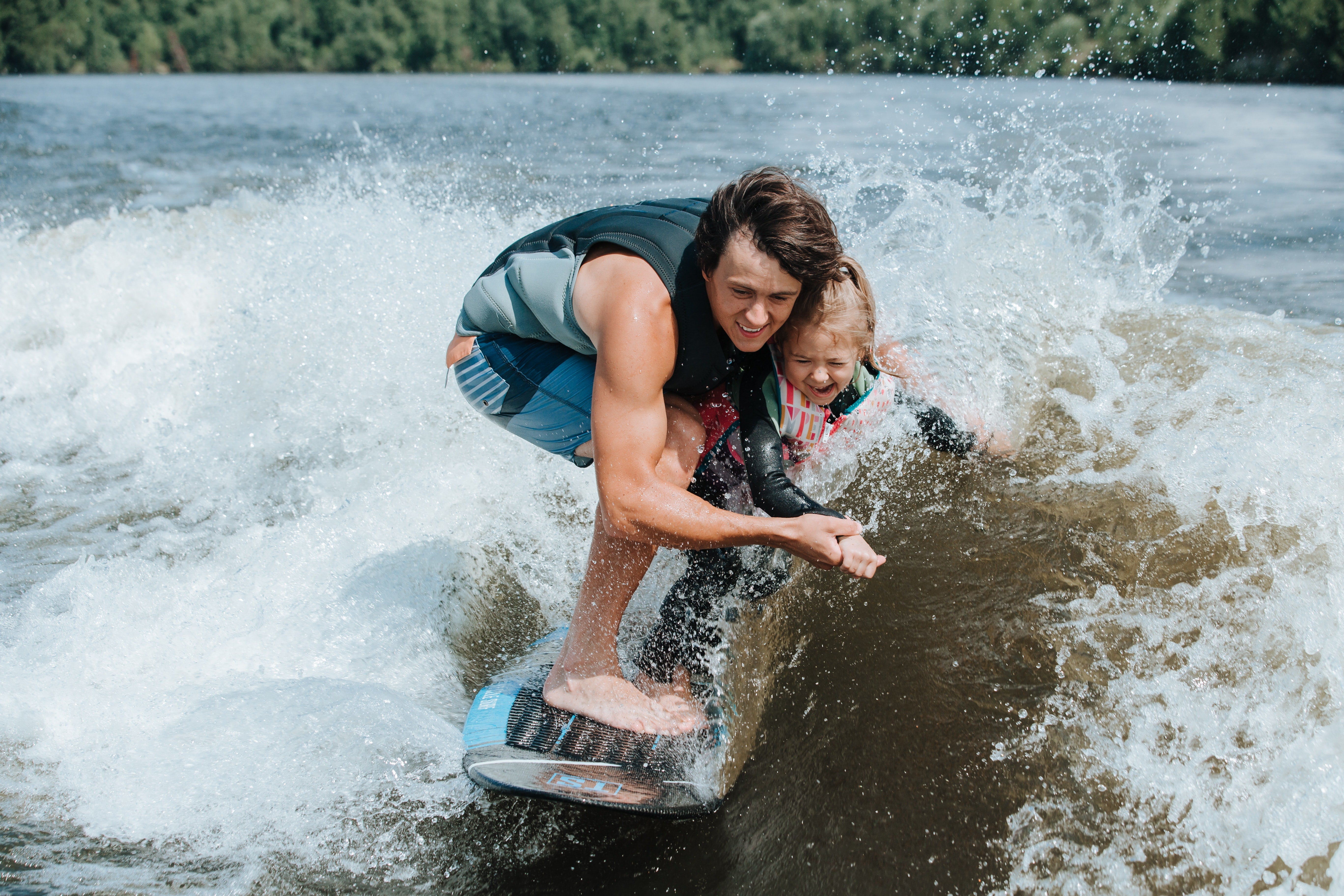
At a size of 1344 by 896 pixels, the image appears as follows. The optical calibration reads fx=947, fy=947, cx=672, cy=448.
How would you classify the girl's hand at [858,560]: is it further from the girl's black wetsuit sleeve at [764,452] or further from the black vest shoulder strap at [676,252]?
the black vest shoulder strap at [676,252]

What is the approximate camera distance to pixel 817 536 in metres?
2.40

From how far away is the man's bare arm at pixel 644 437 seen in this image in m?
2.46

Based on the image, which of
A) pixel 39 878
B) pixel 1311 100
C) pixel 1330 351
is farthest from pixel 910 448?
pixel 1311 100

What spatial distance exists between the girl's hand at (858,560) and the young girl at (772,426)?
0.20 meters

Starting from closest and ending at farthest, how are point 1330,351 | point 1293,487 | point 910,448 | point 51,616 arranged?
point 1293,487 < point 51,616 < point 910,448 < point 1330,351

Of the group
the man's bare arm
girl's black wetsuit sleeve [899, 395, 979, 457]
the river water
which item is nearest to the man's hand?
the man's bare arm

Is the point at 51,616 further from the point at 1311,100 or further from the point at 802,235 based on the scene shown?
the point at 1311,100

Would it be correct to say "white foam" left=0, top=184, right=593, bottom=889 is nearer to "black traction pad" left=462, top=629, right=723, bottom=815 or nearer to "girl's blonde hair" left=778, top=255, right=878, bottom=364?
"black traction pad" left=462, top=629, right=723, bottom=815

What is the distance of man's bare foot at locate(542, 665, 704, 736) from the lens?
294cm

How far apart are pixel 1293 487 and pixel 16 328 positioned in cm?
804

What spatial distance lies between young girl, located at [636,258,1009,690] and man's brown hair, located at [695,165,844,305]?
35cm

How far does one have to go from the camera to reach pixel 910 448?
151 inches

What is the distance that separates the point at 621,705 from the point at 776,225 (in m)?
1.55

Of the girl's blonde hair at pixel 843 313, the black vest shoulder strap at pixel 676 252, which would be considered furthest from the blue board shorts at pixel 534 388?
the girl's blonde hair at pixel 843 313
